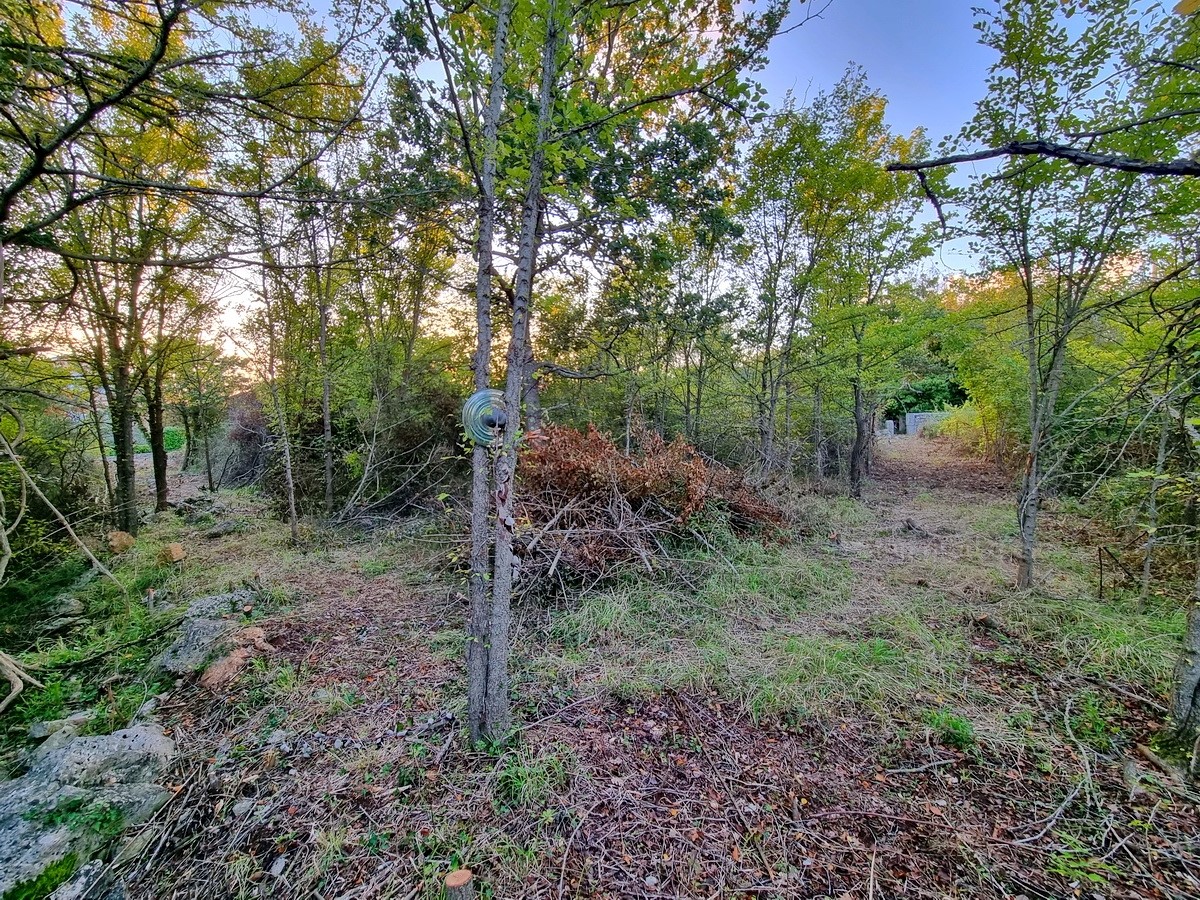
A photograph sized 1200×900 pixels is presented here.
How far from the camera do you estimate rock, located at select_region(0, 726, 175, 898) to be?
1601 mm

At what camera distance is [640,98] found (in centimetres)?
201

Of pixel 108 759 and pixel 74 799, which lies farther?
pixel 108 759

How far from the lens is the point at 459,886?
149 centimetres

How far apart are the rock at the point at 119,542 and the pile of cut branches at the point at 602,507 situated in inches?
184

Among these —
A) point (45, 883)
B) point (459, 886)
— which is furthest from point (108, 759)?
point (459, 886)

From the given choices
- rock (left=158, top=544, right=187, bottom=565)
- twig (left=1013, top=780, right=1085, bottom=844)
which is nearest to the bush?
rock (left=158, top=544, right=187, bottom=565)

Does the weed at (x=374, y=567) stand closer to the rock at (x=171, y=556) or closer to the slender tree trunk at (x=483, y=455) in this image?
the rock at (x=171, y=556)

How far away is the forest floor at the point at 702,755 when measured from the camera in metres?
1.67

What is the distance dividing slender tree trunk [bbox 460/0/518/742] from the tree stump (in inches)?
26.2

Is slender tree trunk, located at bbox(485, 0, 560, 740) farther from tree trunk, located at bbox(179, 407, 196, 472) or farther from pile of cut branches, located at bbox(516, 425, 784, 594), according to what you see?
tree trunk, located at bbox(179, 407, 196, 472)

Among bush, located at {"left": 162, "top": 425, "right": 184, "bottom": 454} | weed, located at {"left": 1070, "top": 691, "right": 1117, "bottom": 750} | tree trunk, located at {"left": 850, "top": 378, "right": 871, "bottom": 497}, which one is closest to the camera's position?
weed, located at {"left": 1070, "top": 691, "right": 1117, "bottom": 750}

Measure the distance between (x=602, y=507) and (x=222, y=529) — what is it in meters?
5.61

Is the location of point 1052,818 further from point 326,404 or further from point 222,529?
point 222,529

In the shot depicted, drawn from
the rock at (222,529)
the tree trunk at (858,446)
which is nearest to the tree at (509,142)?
the rock at (222,529)
